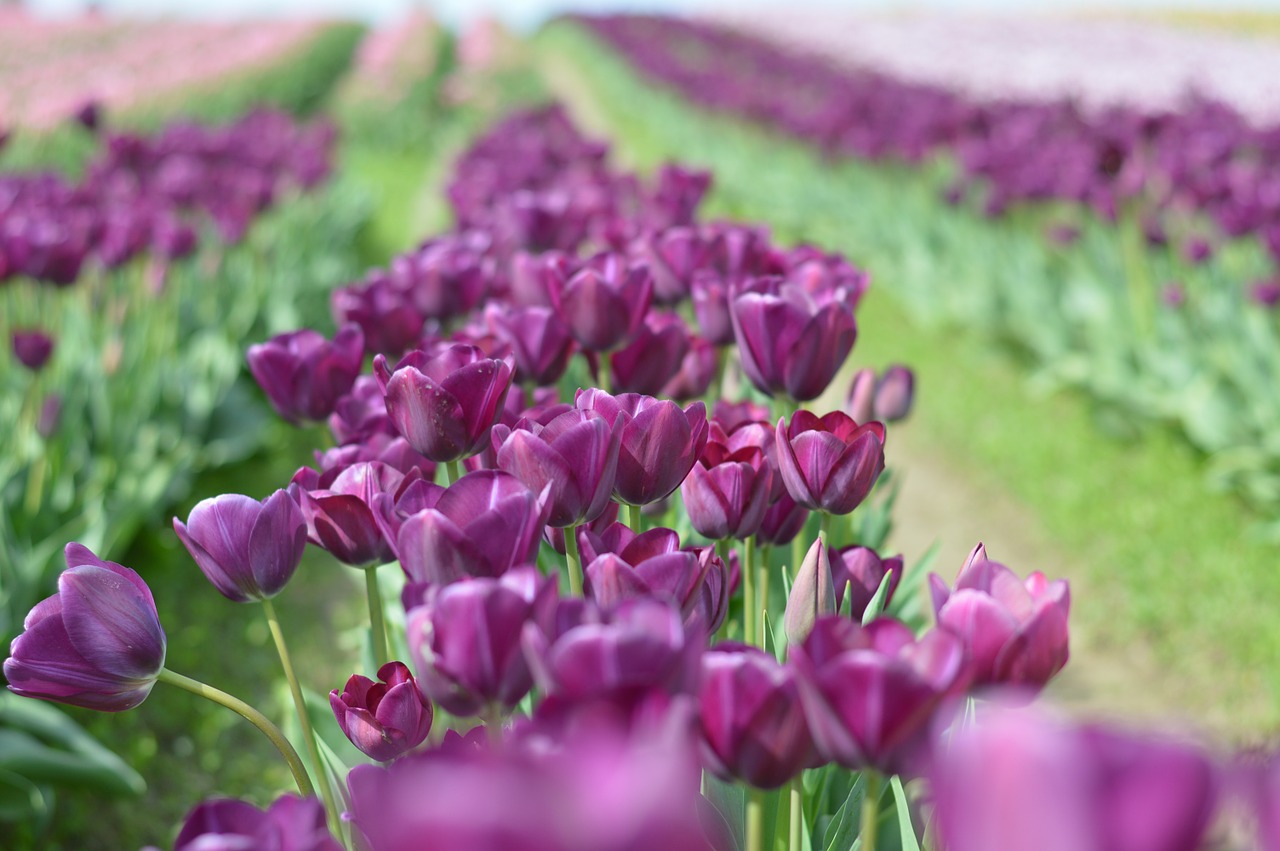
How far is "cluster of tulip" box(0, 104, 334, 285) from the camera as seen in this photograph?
3.22m

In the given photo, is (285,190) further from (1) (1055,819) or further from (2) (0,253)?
(1) (1055,819)

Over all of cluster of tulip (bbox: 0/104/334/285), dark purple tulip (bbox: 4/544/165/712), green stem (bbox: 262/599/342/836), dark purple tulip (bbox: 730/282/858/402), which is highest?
dark purple tulip (bbox: 730/282/858/402)

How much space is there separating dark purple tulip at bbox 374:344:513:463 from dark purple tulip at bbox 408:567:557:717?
34cm

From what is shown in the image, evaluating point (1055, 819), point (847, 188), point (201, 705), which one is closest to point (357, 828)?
point (1055, 819)

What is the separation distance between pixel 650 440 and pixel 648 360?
1.64 ft

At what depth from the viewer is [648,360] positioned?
150 cm

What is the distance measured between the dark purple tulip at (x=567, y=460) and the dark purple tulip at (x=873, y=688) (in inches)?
11.6

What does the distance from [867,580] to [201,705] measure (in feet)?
8.82

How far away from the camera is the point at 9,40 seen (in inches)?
781

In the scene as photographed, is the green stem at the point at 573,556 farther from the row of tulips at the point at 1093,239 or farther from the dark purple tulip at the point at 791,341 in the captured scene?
the row of tulips at the point at 1093,239

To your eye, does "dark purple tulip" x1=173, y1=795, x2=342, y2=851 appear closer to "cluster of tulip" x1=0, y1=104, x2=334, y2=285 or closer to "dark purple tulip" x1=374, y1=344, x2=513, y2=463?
"dark purple tulip" x1=374, y1=344, x2=513, y2=463

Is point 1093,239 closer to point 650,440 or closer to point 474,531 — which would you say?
point 650,440

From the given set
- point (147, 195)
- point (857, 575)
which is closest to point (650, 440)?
point (857, 575)

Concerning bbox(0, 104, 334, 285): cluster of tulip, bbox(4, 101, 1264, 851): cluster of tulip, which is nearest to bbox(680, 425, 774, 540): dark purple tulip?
bbox(4, 101, 1264, 851): cluster of tulip
